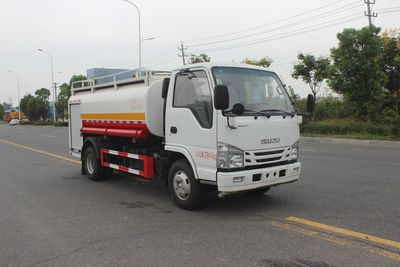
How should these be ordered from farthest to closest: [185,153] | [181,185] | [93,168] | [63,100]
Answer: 1. [63,100]
2. [93,168]
3. [181,185]
4. [185,153]

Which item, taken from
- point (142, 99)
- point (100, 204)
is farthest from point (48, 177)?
point (142, 99)

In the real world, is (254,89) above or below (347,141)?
above

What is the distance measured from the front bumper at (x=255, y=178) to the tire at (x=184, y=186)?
606 millimetres

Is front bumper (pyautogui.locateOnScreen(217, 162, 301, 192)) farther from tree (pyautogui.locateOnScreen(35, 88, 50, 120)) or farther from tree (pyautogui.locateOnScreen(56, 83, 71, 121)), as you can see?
tree (pyautogui.locateOnScreen(35, 88, 50, 120))

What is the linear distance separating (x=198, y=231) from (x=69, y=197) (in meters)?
3.46

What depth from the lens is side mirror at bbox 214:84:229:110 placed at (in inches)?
228

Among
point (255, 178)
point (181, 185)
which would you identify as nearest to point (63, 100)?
point (181, 185)

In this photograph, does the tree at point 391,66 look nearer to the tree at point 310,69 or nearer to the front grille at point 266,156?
the tree at point 310,69

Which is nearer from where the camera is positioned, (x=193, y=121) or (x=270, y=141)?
(x=270, y=141)

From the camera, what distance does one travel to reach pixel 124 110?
26.8 ft

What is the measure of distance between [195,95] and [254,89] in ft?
3.03

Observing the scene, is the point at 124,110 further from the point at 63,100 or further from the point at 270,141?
the point at 63,100

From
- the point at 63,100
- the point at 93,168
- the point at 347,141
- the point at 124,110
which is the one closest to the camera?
the point at 124,110

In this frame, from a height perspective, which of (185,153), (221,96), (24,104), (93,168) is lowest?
(93,168)
